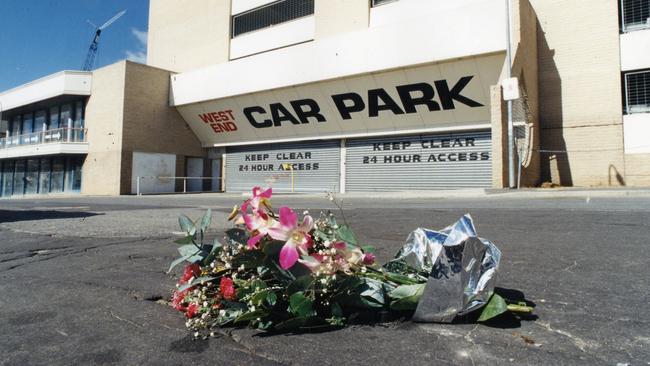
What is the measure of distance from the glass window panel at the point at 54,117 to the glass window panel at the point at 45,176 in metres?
2.54

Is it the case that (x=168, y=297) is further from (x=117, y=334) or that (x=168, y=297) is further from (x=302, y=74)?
(x=302, y=74)

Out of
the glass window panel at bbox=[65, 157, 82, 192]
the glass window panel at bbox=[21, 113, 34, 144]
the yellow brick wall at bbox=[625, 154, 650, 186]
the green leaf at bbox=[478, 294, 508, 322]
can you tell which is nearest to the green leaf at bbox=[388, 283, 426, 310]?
the green leaf at bbox=[478, 294, 508, 322]

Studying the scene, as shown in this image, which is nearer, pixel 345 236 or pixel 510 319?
pixel 510 319

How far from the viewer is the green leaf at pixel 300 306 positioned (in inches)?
62.9

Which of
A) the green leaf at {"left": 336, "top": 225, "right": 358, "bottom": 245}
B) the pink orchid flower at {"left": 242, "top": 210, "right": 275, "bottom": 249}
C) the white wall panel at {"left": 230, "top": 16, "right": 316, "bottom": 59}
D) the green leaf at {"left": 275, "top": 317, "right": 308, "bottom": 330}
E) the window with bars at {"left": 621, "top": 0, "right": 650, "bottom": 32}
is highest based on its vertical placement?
the white wall panel at {"left": 230, "top": 16, "right": 316, "bottom": 59}

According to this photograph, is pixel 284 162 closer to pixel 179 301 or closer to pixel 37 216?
pixel 37 216

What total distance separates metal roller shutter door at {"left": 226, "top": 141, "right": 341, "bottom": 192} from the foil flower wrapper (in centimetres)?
1669

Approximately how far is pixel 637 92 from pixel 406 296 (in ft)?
58.7

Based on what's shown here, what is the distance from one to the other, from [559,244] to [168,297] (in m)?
3.65

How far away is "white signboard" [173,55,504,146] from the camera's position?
15.1 metres

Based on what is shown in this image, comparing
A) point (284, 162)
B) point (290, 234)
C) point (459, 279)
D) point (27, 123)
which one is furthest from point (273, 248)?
point (27, 123)

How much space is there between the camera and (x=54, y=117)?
90.4ft

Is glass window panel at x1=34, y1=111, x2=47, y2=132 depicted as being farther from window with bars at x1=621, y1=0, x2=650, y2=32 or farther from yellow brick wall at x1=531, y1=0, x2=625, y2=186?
window with bars at x1=621, y1=0, x2=650, y2=32

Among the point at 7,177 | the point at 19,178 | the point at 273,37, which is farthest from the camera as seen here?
the point at 7,177
